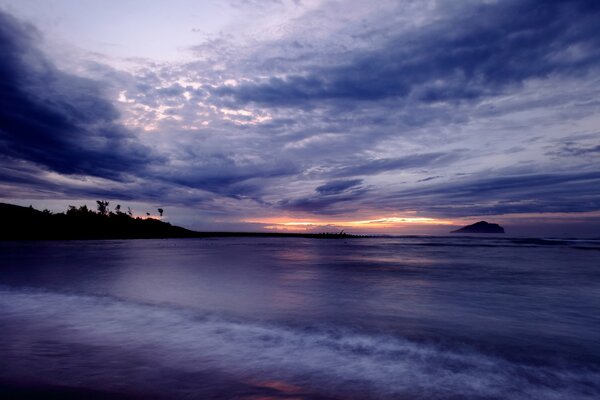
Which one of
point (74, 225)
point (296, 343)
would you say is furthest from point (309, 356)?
point (74, 225)

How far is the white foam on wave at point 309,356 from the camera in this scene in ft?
16.5

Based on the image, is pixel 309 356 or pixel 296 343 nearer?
pixel 309 356

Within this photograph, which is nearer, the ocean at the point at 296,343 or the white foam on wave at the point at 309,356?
the ocean at the point at 296,343

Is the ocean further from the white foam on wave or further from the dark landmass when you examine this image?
the dark landmass

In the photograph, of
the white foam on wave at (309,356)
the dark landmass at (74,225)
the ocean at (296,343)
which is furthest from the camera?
the dark landmass at (74,225)

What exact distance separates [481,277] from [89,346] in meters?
19.1

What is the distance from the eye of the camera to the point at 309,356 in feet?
20.7

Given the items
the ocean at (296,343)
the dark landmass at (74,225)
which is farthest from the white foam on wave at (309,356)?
the dark landmass at (74,225)

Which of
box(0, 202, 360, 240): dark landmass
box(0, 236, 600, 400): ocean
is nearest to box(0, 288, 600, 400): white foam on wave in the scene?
box(0, 236, 600, 400): ocean

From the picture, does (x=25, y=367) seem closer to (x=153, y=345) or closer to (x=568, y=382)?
(x=153, y=345)

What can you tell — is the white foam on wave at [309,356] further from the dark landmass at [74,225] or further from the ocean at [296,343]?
the dark landmass at [74,225]

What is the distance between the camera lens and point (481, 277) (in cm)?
1914

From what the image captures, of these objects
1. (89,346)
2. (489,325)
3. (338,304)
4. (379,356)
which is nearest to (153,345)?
(89,346)

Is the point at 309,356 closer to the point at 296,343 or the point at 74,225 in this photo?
the point at 296,343
